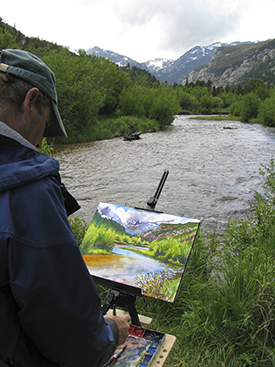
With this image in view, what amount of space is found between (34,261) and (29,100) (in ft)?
1.96

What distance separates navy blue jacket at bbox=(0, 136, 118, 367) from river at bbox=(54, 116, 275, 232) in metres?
5.49

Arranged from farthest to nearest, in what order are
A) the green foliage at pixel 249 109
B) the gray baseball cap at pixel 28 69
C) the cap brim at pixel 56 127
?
1. the green foliage at pixel 249 109
2. the cap brim at pixel 56 127
3. the gray baseball cap at pixel 28 69

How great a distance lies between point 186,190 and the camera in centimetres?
939

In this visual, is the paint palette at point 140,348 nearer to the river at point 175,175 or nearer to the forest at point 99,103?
the river at point 175,175

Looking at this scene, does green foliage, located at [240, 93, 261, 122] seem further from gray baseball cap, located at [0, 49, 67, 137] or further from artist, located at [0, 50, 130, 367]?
artist, located at [0, 50, 130, 367]

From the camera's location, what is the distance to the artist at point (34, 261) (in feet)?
2.97

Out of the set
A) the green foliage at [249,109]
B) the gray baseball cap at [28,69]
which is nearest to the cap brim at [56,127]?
the gray baseball cap at [28,69]

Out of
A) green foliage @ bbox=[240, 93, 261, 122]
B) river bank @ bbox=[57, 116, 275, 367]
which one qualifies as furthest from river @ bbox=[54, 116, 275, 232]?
green foliage @ bbox=[240, 93, 261, 122]

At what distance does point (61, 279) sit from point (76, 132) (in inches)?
785

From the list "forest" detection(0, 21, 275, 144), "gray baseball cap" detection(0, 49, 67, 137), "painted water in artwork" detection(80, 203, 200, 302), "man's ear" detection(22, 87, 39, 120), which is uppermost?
"forest" detection(0, 21, 275, 144)

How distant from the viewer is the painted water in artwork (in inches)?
91.2

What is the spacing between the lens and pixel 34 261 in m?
0.91

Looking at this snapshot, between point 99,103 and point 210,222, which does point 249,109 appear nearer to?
point 99,103

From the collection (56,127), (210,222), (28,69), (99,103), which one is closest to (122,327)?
(56,127)
